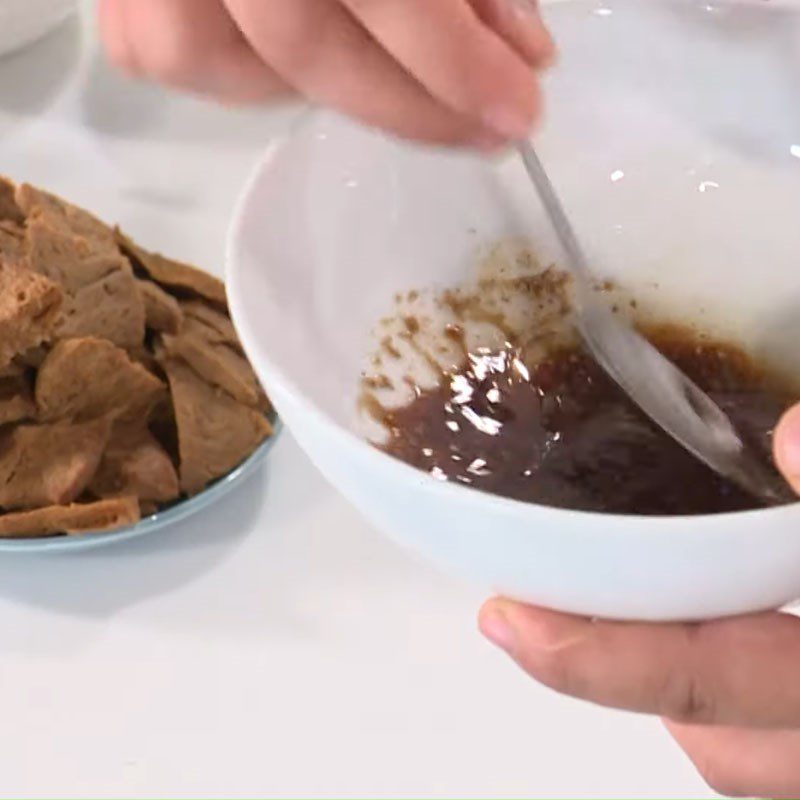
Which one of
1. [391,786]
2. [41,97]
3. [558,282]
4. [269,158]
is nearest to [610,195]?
[558,282]

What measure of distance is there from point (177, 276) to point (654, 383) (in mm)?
333

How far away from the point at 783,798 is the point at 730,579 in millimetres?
279

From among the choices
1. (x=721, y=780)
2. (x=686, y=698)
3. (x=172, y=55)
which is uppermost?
(x=172, y=55)

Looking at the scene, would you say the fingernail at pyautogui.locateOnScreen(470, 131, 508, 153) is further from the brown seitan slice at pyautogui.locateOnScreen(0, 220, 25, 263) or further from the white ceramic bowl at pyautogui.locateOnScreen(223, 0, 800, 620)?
the brown seitan slice at pyautogui.locateOnScreen(0, 220, 25, 263)

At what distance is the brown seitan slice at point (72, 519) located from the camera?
0.68m

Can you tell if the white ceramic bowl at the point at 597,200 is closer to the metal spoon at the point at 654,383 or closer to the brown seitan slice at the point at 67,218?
the metal spoon at the point at 654,383

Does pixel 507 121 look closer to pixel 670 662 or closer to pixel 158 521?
pixel 670 662

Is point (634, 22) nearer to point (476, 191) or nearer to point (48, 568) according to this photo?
point (476, 191)

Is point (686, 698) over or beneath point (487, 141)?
beneath

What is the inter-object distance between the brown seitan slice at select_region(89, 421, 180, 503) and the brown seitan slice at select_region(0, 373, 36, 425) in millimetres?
46

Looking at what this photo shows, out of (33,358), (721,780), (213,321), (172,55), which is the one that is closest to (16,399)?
(33,358)

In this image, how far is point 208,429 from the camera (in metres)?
0.71

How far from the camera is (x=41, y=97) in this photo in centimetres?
107

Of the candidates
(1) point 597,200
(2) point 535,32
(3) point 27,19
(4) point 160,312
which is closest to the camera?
(2) point 535,32
